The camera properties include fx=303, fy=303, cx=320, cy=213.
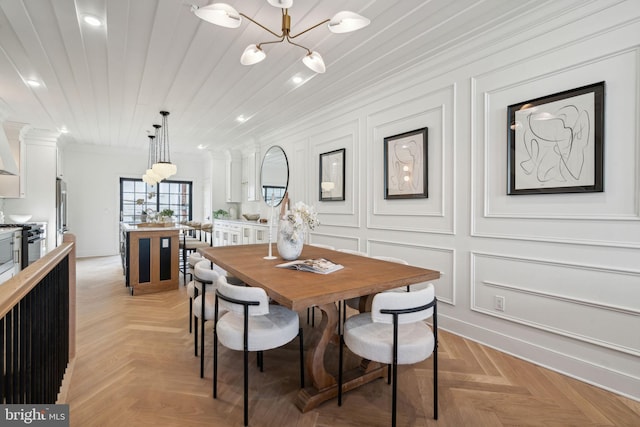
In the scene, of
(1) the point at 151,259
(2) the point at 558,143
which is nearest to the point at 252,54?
(2) the point at 558,143

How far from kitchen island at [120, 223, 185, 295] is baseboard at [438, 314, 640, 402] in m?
3.72

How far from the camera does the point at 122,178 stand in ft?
25.5

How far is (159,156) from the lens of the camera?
25.6 feet

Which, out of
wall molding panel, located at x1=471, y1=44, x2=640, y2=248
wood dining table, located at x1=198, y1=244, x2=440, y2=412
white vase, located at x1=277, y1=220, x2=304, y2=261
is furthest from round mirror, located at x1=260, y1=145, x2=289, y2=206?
wall molding panel, located at x1=471, y1=44, x2=640, y2=248

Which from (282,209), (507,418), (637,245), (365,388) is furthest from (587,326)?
(282,209)

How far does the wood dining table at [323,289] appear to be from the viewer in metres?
1.54

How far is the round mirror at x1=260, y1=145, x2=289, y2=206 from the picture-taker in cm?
558

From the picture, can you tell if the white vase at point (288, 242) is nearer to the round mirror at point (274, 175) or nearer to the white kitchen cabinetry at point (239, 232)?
the white kitchen cabinetry at point (239, 232)

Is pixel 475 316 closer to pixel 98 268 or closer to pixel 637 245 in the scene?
pixel 637 245

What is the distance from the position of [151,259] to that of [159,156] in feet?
14.8

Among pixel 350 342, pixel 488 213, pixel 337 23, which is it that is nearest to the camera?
pixel 350 342

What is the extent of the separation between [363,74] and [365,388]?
3031mm

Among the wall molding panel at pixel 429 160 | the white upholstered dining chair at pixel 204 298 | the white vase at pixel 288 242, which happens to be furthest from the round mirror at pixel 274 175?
the white upholstered dining chair at pixel 204 298

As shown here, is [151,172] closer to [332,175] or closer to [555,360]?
[332,175]
